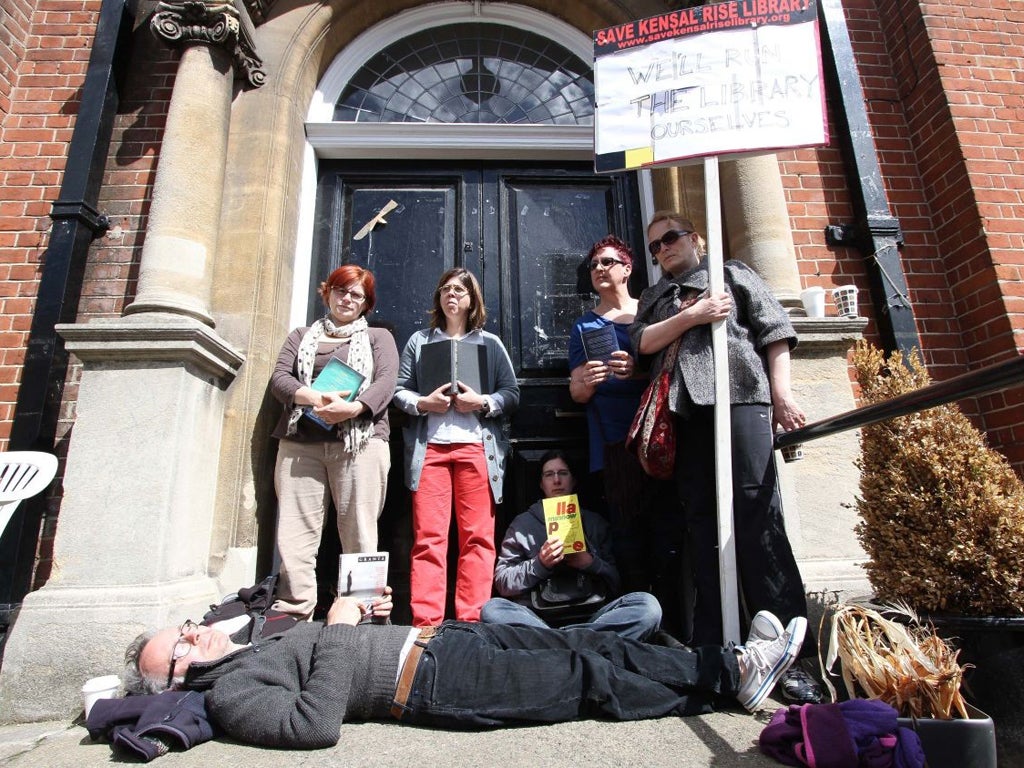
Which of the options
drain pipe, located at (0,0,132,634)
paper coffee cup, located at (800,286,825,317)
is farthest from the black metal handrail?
drain pipe, located at (0,0,132,634)

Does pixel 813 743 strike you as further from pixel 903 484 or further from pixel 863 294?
pixel 863 294

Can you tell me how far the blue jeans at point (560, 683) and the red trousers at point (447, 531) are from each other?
699 millimetres

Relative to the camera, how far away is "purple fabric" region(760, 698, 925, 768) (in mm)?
1621

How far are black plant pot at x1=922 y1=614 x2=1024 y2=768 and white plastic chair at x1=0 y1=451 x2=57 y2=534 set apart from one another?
3956 mm

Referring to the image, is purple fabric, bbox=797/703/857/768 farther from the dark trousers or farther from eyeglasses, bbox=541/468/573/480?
eyeglasses, bbox=541/468/573/480

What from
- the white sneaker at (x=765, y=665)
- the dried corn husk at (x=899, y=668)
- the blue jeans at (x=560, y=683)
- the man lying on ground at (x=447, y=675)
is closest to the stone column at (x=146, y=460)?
the man lying on ground at (x=447, y=675)

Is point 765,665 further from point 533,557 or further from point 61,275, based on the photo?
point 61,275

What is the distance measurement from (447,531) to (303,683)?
3.81 ft

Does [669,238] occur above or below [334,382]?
above

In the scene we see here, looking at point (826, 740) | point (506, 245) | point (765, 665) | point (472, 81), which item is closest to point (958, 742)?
point (826, 740)

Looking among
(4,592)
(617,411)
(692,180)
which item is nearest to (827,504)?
(617,411)

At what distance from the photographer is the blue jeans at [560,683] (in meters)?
2.23

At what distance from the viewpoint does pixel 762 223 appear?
3.89 meters

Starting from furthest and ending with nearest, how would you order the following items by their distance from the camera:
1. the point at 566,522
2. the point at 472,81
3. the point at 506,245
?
the point at 472,81, the point at 506,245, the point at 566,522
